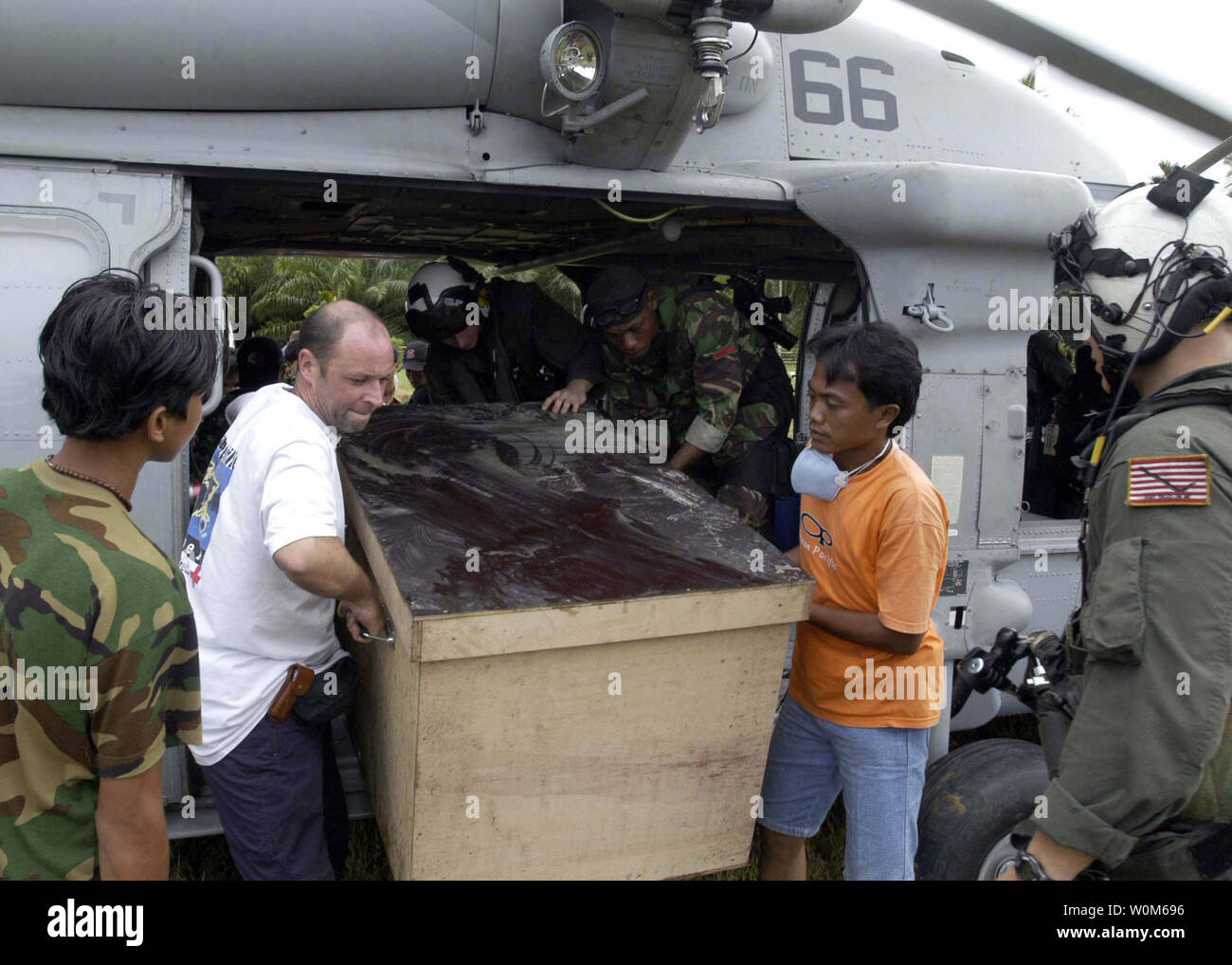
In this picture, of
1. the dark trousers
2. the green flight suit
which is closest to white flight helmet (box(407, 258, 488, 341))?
the dark trousers

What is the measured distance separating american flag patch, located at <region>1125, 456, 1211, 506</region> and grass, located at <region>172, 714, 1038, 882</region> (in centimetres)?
208

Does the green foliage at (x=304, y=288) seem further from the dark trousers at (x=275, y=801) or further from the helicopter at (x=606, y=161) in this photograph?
the dark trousers at (x=275, y=801)

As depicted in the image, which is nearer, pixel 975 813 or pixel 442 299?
pixel 975 813

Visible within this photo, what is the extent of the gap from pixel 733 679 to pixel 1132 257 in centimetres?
119

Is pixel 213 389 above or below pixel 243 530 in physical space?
above

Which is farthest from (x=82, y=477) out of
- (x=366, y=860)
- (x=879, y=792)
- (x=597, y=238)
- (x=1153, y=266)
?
(x=597, y=238)

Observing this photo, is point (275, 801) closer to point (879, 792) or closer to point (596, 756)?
point (596, 756)

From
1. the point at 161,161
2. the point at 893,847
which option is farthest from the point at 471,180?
the point at 893,847

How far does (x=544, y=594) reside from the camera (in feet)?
6.30

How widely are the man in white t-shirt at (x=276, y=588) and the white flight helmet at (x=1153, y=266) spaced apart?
1583 millimetres

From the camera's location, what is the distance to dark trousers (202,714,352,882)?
225cm

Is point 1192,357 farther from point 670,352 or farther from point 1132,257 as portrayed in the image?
point 670,352

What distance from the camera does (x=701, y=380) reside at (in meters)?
3.72

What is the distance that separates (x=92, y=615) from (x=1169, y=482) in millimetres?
1622
